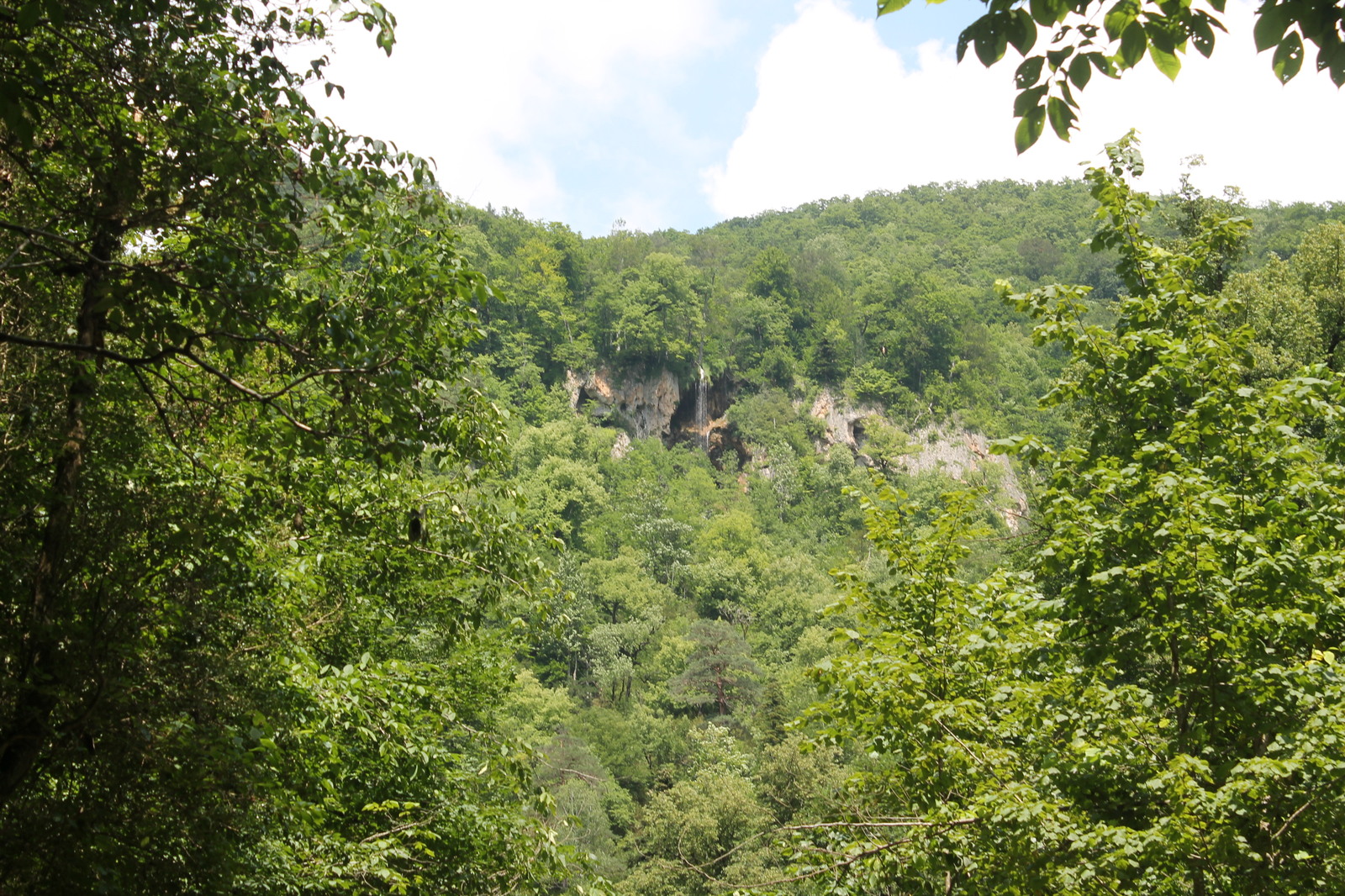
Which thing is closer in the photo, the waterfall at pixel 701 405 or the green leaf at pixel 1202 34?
the green leaf at pixel 1202 34

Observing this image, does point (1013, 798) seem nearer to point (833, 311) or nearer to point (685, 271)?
point (685, 271)

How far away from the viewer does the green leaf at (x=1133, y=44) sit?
2.58 meters

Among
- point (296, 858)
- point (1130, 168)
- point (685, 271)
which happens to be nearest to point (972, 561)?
point (685, 271)

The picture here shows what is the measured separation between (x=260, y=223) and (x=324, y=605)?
4.17m

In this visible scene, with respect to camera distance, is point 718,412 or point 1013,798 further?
point 718,412

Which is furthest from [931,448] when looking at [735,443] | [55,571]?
[55,571]

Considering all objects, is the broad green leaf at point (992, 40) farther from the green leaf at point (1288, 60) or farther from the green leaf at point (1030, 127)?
the green leaf at point (1288, 60)

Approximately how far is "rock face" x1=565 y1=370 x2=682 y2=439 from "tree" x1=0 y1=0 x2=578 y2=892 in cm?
6529

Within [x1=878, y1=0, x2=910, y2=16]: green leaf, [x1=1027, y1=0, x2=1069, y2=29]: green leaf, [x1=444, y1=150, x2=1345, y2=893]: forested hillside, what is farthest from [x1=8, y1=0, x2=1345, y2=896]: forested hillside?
[x1=444, y1=150, x2=1345, y2=893]: forested hillside

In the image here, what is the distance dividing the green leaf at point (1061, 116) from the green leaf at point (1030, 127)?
5 cm

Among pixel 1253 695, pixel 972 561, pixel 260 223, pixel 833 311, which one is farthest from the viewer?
pixel 833 311

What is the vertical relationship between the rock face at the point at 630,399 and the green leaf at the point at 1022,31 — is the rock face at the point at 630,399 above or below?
above

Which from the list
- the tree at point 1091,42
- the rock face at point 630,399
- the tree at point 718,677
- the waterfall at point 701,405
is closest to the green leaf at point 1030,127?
the tree at point 1091,42

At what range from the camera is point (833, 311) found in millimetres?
81812
